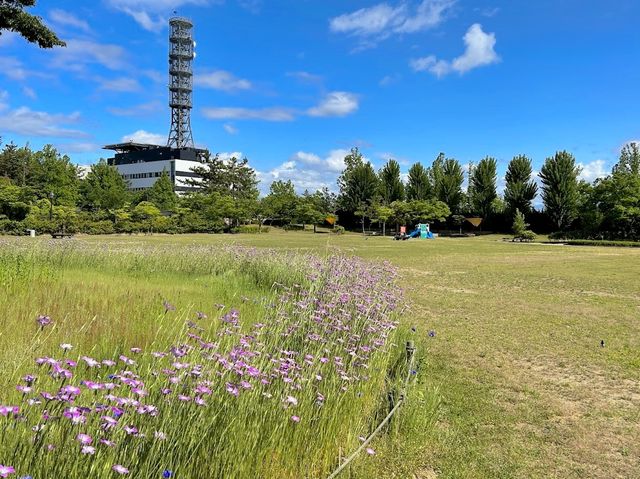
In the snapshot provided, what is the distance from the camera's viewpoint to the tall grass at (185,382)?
180 cm

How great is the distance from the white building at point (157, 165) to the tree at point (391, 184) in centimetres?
3574

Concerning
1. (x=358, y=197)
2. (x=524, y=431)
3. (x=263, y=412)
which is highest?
(x=358, y=197)

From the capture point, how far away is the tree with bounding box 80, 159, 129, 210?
58281 mm

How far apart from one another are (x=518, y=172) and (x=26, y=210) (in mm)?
54648

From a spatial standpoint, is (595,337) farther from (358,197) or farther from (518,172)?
(358,197)

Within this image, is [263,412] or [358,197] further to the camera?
[358,197]

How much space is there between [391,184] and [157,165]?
159 feet

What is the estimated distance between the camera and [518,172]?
61938mm

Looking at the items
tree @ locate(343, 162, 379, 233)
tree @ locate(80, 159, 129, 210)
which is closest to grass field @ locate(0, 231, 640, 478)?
tree @ locate(80, 159, 129, 210)

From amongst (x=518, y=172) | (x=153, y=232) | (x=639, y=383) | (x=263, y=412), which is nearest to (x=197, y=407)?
(x=263, y=412)

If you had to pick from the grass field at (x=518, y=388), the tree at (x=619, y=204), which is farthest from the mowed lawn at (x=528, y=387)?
the tree at (x=619, y=204)

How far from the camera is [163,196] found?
6612cm

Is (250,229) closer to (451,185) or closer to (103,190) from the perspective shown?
(103,190)

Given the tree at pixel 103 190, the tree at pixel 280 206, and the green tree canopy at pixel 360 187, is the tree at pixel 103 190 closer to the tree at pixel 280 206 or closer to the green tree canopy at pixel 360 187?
the tree at pixel 280 206
